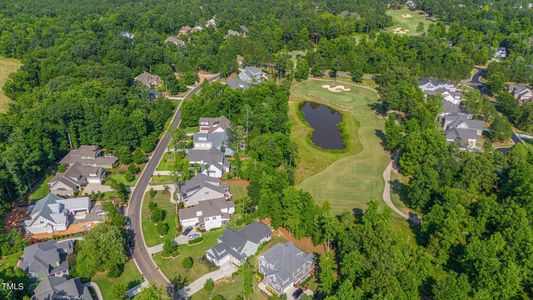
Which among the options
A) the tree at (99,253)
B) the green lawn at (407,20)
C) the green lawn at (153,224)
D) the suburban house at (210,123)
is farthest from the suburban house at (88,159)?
the green lawn at (407,20)

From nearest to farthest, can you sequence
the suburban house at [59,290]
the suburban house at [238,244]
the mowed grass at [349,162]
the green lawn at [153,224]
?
1. the suburban house at [59,290]
2. the suburban house at [238,244]
3. the green lawn at [153,224]
4. the mowed grass at [349,162]

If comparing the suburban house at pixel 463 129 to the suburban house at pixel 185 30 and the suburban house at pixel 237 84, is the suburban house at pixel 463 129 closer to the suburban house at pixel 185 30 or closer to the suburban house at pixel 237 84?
the suburban house at pixel 237 84

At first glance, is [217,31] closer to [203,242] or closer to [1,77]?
[1,77]

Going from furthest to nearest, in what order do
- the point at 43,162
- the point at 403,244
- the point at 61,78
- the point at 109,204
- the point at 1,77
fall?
the point at 1,77
the point at 61,78
the point at 43,162
the point at 109,204
the point at 403,244

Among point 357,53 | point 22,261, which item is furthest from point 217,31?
point 22,261

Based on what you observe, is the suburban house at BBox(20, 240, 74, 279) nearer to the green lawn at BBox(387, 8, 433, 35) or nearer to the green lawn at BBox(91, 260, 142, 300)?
the green lawn at BBox(91, 260, 142, 300)

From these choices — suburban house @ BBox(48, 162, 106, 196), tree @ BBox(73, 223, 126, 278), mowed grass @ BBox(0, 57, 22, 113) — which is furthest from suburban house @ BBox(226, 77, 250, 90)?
tree @ BBox(73, 223, 126, 278)
